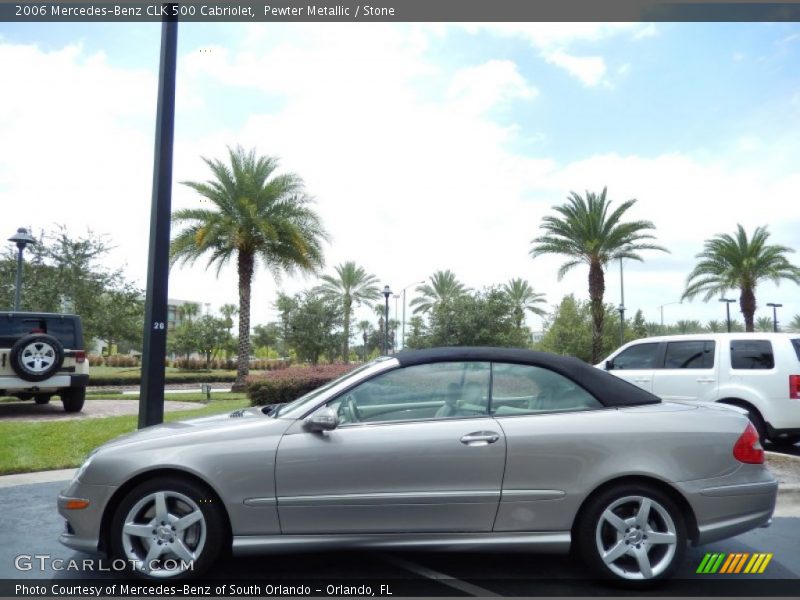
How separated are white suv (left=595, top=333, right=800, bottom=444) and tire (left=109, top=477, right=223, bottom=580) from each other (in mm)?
5974

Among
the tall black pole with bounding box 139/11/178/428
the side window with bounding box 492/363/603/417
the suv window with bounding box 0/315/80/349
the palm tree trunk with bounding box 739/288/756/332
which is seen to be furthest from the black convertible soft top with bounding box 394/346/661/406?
the palm tree trunk with bounding box 739/288/756/332

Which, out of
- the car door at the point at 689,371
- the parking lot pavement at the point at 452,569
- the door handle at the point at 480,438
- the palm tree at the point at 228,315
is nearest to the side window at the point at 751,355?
the car door at the point at 689,371

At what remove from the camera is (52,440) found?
863cm

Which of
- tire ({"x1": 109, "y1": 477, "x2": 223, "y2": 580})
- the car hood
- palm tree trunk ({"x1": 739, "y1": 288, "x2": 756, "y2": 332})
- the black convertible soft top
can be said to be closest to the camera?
tire ({"x1": 109, "y1": 477, "x2": 223, "y2": 580})

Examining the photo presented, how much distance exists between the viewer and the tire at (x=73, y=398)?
12242 mm

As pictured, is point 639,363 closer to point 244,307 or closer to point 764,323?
point 244,307

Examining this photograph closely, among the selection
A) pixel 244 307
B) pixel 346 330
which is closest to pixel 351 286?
pixel 346 330

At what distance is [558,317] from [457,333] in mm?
12035

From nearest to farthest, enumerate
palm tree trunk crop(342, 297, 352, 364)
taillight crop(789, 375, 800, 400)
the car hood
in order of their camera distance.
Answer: the car hood < taillight crop(789, 375, 800, 400) < palm tree trunk crop(342, 297, 352, 364)

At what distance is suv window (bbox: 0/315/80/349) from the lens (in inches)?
452

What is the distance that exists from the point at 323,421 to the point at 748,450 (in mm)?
2675

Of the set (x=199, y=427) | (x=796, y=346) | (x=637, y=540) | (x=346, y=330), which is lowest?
(x=637, y=540)

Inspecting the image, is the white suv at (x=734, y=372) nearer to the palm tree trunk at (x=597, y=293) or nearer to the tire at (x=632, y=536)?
the tire at (x=632, y=536)

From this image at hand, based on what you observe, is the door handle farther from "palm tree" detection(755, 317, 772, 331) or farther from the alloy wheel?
"palm tree" detection(755, 317, 772, 331)
